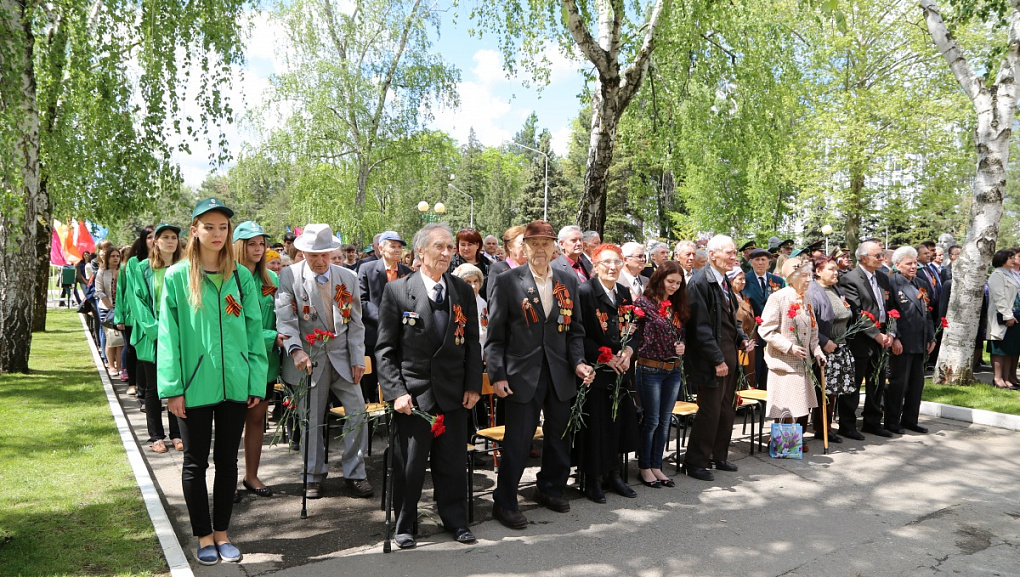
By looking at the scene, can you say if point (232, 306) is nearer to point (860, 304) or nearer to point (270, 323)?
point (270, 323)

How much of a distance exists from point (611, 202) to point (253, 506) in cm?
4594

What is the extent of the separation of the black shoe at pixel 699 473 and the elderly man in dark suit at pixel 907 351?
3.24 m

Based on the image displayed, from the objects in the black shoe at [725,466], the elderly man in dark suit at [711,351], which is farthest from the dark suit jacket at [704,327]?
the black shoe at [725,466]

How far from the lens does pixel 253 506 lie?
17.8ft

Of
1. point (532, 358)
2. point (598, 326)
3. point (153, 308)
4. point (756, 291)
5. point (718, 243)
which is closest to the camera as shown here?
point (532, 358)

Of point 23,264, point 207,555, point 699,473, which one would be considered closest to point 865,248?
point 699,473

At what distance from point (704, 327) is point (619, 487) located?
1630mm

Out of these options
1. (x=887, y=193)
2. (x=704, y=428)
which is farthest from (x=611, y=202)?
(x=704, y=428)

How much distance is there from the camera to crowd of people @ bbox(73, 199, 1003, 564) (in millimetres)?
4344

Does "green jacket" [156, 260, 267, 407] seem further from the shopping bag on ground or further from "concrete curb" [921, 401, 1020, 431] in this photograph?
"concrete curb" [921, 401, 1020, 431]

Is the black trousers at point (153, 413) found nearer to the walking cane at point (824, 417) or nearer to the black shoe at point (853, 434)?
the walking cane at point (824, 417)

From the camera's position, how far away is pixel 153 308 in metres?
6.65

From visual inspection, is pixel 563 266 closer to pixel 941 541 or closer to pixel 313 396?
pixel 313 396

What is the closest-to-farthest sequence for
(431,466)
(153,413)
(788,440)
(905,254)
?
1. (431,466)
2. (153,413)
3. (788,440)
4. (905,254)
